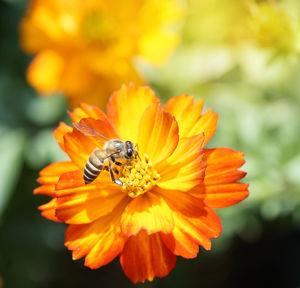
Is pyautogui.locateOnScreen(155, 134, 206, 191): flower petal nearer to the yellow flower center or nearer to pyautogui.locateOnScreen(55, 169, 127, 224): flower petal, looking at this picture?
the yellow flower center

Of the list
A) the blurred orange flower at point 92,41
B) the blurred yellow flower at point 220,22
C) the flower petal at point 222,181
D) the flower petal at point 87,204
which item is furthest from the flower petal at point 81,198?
the blurred yellow flower at point 220,22

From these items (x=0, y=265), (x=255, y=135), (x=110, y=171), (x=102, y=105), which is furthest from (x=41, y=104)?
(x=110, y=171)

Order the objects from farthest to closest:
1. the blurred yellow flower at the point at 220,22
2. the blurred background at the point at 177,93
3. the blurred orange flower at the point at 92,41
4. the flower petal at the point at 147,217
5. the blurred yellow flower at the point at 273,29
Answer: the blurred yellow flower at the point at 220,22 → the blurred orange flower at the point at 92,41 → the blurred background at the point at 177,93 → the blurred yellow flower at the point at 273,29 → the flower petal at the point at 147,217

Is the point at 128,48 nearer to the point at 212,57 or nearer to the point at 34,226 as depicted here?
the point at 212,57

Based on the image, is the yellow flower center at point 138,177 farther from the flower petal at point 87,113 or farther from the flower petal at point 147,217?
the flower petal at point 87,113

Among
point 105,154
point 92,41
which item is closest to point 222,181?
point 105,154
